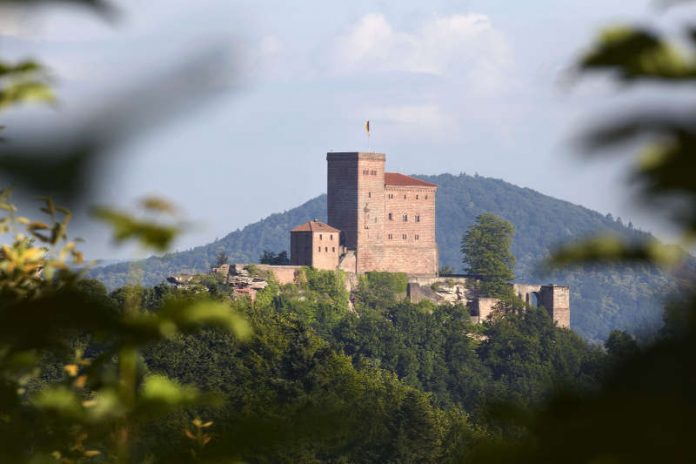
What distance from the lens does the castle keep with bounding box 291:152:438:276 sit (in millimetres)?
74625

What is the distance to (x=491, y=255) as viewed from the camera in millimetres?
79688

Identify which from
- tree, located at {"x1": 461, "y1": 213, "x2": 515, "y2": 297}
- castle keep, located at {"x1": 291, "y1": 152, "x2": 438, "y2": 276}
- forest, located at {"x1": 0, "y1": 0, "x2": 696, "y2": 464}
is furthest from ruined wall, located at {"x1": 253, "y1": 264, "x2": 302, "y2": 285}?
forest, located at {"x1": 0, "y1": 0, "x2": 696, "y2": 464}

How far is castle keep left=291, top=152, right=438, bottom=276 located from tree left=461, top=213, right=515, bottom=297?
3192 mm

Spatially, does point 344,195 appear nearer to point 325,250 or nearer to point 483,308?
point 325,250

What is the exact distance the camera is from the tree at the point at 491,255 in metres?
78.5

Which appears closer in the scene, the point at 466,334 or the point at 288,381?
the point at 288,381

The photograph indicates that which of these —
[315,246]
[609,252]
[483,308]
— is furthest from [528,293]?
[609,252]

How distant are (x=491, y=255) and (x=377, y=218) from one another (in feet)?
26.5

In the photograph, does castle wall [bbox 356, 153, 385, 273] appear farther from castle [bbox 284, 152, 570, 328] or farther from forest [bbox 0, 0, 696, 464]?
forest [bbox 0, 0, 696, 464]

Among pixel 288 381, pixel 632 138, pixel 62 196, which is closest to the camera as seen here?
pixel 632 138

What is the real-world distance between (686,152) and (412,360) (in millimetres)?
74892

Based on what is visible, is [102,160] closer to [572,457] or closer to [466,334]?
[572,457]

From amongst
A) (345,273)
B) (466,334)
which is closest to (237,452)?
(345,273)

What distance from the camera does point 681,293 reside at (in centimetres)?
138
